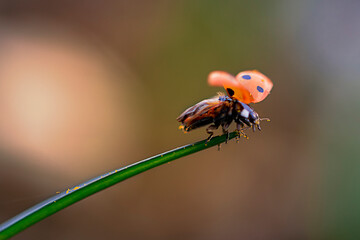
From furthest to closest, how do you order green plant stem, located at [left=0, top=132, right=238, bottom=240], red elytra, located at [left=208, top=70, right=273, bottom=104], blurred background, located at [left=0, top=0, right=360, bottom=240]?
blurred background, located at [left=0, top=0, right=360, bottom=240] < red elytra, located at [left=208, top=70, right=273, bottom=104] < green plant stem, located at [left=0, top=132, right=238, bottom=240]

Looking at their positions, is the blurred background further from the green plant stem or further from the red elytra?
the green plant stem

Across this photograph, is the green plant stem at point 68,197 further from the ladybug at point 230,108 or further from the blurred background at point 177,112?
the blurred background at point 177,112

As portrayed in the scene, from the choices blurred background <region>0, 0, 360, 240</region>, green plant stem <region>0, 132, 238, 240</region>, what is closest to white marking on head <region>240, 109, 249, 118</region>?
green plant stem <region>0, 132, 238, 240</region>

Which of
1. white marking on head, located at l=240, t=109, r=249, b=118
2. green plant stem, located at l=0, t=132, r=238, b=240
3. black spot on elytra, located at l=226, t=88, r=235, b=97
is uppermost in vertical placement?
black spot on elytra, located at l=226, t=88, r=235, b=97

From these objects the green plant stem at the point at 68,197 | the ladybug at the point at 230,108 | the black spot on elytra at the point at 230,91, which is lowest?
the green plant stem at the point at 68,197

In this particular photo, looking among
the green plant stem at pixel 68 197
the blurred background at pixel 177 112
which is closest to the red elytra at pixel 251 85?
the green plant stem at pixel 68 197

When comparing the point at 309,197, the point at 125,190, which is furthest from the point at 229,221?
the point at 125,190

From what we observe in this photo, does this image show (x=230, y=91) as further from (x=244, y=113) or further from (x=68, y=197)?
(x=68, y=197)

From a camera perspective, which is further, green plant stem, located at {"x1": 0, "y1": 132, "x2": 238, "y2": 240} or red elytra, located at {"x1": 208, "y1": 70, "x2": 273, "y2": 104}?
red elytra, located at {"x1": 208, "y1": 70, "x2": 273, "y2": 104}
